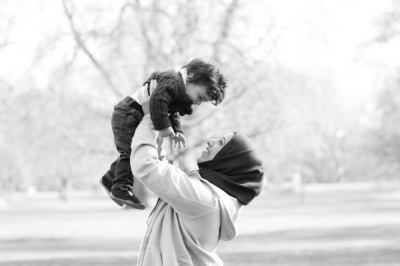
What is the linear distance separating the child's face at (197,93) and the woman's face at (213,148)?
0.19 meters

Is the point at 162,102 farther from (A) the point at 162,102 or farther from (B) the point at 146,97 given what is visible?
(B) the point at 146,97

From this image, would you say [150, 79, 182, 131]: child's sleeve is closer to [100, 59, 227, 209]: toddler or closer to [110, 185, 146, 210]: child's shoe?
[100, 59, 227, 209]: toddler

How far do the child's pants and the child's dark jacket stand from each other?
17 centimetres

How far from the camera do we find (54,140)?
3353cm

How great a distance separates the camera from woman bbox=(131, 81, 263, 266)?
329cm

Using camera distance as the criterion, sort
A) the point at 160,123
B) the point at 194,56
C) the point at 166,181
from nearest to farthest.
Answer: the point at 166,181 → the point at 160,123 → the point at 194,56

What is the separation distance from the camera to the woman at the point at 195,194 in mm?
3289

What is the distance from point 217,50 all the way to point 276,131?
510 centimetres

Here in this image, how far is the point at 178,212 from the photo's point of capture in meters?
3.37

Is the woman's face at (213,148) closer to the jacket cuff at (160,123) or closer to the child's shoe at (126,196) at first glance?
the jacket cuff at (160,123)

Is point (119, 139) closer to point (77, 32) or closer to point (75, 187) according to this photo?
point (77, 32)

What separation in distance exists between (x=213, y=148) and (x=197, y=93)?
278 millimetres

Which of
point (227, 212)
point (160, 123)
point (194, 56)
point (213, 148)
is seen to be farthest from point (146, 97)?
point (194, 56)

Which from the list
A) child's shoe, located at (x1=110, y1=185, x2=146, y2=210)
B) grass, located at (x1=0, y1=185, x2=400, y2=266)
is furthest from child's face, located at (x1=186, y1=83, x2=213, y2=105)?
grass, located at (x1=0, y1=185, x2=400, y2=266)
